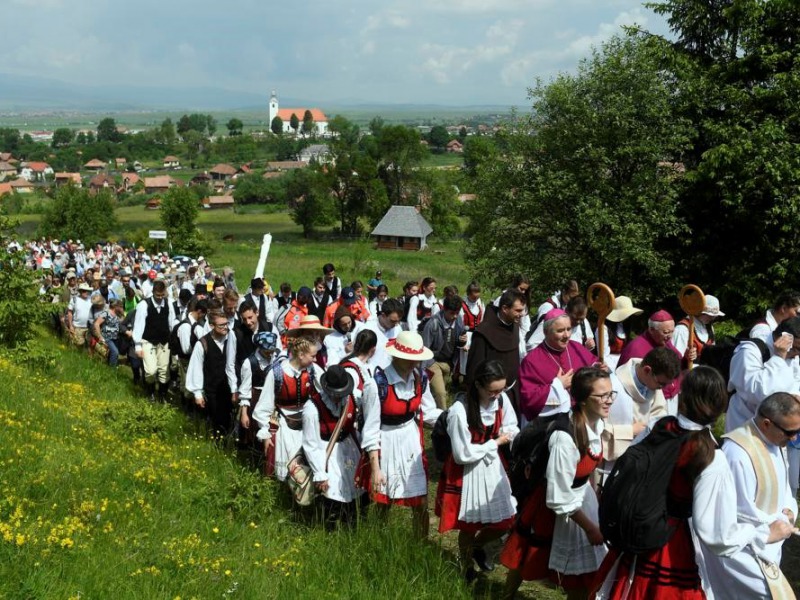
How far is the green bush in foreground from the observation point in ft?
15.8

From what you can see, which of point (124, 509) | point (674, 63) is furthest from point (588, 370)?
point (674, 63)

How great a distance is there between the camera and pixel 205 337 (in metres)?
8.35

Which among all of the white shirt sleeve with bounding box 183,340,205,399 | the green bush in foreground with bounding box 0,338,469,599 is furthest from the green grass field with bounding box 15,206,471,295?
the green bush in foreground with bounding box 0,338,469,599

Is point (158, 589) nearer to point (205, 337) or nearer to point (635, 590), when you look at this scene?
point (635, 590)

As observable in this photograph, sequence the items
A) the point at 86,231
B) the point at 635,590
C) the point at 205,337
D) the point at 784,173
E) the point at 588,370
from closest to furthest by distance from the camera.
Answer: the point at 635,590
the point at 588,370
the point at 205,337
the point at 784,173
the point at 86,231

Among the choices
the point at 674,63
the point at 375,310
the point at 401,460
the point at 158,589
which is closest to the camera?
the point at 158,589

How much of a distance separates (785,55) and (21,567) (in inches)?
717

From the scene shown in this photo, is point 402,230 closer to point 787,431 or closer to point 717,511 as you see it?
point 787,431

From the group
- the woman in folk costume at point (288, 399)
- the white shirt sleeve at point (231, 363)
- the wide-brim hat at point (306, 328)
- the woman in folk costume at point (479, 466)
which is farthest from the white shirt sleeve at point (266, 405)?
the white shirt sleeve at point (231, 363)

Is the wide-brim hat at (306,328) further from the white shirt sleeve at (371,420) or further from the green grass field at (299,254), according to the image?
the green grass field at (299,254)

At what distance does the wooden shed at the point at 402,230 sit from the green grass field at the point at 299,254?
72.7 inches

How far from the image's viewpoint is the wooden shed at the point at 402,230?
75688 mm

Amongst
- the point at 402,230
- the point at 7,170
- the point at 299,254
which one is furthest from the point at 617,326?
the point at 7,170

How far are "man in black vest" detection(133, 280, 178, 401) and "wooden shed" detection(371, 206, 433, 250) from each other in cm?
6448
